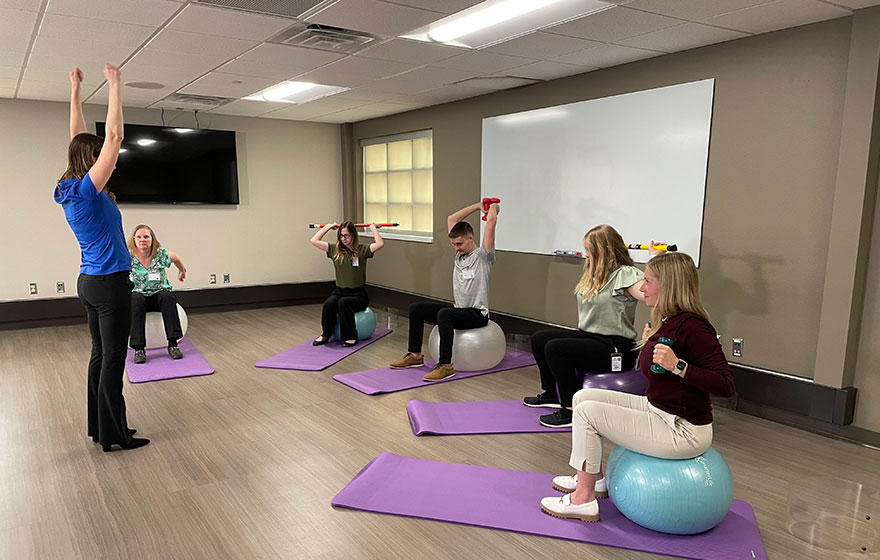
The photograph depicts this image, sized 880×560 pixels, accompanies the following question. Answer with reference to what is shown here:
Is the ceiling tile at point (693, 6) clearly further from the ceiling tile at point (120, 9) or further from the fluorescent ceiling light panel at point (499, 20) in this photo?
the ceiling tile at point (120, 9)

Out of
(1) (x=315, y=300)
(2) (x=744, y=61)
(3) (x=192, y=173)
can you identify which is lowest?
(1) (x=315, y=300)

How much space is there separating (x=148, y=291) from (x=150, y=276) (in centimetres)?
13

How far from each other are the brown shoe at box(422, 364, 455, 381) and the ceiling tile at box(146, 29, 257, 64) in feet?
8.28

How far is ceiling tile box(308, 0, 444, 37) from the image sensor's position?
3051 mm

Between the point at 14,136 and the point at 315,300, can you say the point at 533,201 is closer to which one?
the point at 315,300

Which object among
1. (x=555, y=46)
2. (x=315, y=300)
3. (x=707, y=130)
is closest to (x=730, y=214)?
(x=707, y=130)

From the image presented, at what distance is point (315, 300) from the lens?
791 cm

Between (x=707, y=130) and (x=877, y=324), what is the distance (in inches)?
59.7

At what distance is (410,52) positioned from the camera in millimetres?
4000

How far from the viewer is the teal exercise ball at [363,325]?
539cm

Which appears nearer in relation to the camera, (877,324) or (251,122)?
(877,324)

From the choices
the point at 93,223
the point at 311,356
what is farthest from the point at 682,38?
the point at 311,356

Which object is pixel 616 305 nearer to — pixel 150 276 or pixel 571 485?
pixel 571 485

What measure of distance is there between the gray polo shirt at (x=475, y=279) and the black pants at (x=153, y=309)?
8.01ft
